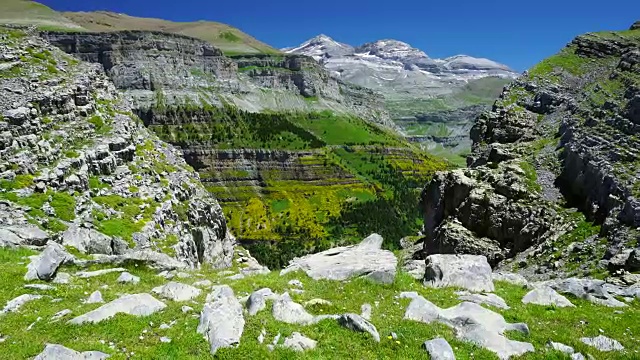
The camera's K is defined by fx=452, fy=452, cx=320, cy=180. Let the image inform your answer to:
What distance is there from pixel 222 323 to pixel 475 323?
1020 cm

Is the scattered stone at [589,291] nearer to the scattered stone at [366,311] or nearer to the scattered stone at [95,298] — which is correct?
the scattered stone at [366,311]

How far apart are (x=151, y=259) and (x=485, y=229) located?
144 ft

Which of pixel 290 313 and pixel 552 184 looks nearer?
pixel 290 313

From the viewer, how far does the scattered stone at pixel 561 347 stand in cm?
1705

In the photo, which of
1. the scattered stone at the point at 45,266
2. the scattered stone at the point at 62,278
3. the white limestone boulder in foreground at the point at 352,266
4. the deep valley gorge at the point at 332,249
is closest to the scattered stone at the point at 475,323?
the deep valley gorge at the point at 332,249

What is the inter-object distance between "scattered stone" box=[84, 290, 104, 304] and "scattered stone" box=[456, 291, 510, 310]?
663 inches

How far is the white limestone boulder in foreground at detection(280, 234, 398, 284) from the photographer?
78.4 ft

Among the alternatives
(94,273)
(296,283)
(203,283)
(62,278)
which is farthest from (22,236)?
(296,283)

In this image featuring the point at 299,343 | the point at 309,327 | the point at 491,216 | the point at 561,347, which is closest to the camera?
the point at 299,343

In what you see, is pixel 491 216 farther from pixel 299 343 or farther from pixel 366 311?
pixel 299 343

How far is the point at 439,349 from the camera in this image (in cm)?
1611

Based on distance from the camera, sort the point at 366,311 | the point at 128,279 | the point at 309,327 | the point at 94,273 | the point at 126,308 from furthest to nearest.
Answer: the point at 94,273, the point at 128,279, the point at 366,311, the point at 126,308, the point at 309,327

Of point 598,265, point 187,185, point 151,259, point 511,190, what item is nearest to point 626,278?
point 598,265

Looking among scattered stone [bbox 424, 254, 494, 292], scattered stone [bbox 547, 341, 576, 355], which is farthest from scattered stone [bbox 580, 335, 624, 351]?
scattered stone [bbox 424, 254, 494, 292]
